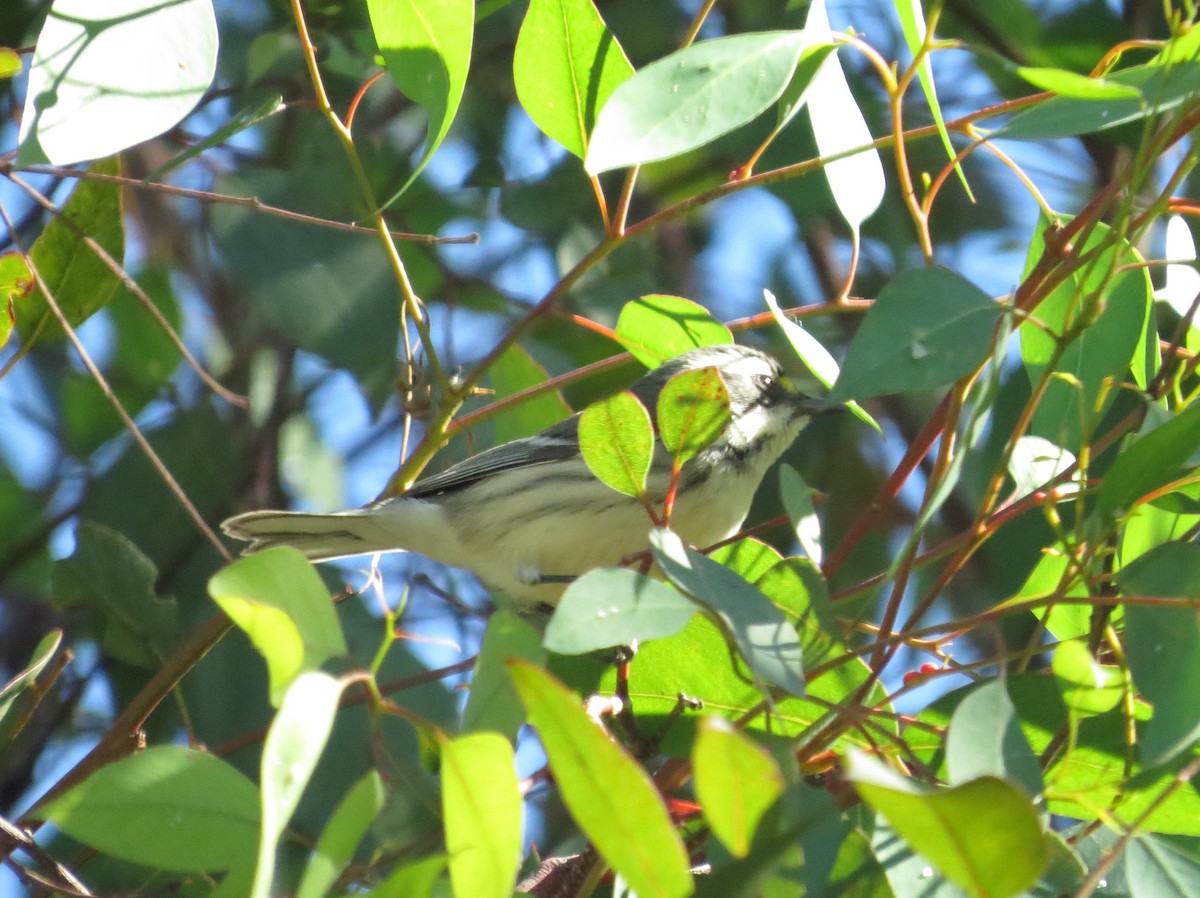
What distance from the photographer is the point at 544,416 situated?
9.92 feet

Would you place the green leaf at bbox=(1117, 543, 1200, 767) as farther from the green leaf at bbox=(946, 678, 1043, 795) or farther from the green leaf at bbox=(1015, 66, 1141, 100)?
the green leaf at bbox=(1015, 66, 1141, 100)

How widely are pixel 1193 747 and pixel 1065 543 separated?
31 cm

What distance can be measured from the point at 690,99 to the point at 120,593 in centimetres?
200

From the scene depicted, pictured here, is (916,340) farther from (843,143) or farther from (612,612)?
(843,143)

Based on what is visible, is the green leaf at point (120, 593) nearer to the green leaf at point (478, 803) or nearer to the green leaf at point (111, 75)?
the green leaf at point (111, 75)

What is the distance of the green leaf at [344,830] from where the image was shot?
132cm

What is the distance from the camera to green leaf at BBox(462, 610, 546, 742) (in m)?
1.51

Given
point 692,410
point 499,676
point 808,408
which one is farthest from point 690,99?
point 808,408

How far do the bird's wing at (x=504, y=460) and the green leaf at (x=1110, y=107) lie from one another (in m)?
2.00

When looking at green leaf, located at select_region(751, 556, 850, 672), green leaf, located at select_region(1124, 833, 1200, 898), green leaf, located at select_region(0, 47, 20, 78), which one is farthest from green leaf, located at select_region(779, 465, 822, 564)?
green leaf, located at select_region(0, 47, 20, 78)

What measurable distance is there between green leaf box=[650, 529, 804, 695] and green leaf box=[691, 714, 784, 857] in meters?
0.26

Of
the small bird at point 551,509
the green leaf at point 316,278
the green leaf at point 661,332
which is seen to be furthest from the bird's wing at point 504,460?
the green leaf at point 661,332

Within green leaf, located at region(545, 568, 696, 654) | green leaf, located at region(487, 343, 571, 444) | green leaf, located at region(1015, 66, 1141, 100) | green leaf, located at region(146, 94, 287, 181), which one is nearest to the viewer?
green leaf, located at region(545, 568, 696, 654)

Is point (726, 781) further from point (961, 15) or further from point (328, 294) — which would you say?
point (961, 15)
